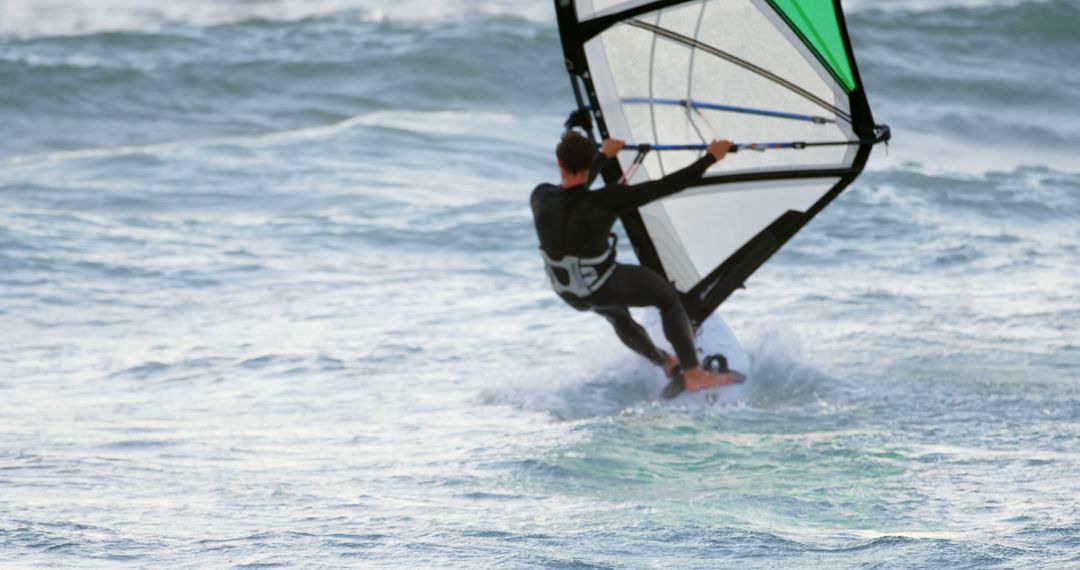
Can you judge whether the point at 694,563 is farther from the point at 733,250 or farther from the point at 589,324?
the point at 589,324

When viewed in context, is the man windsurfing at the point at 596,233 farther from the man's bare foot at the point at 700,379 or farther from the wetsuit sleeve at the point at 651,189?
the man's bare foot at the point at 700,379

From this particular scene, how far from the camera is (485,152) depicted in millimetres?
16031

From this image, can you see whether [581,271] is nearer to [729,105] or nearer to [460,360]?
[729,105]

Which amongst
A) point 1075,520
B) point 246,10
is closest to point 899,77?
point 246,10

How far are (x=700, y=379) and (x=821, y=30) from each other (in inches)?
71.3

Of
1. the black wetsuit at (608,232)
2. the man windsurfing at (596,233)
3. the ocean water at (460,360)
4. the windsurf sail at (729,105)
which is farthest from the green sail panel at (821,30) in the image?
the ocean water at (460,360)

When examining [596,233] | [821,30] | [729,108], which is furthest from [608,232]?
[821,30]

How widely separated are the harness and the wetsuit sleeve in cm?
23

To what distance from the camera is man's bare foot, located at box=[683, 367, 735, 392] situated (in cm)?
743

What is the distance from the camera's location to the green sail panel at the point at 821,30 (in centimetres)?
694

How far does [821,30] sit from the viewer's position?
7012 millimetres

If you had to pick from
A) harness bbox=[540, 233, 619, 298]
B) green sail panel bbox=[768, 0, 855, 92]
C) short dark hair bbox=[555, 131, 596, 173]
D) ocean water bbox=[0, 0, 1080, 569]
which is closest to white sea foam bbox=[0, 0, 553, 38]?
ocean water bbox=[0, 0, 1080, 569]

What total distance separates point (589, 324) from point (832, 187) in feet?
8.58

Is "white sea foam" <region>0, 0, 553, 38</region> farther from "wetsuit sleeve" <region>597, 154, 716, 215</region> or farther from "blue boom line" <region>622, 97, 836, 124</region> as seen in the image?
"wetsuit sleeve" <region>597, 154, 716, 215</region>
